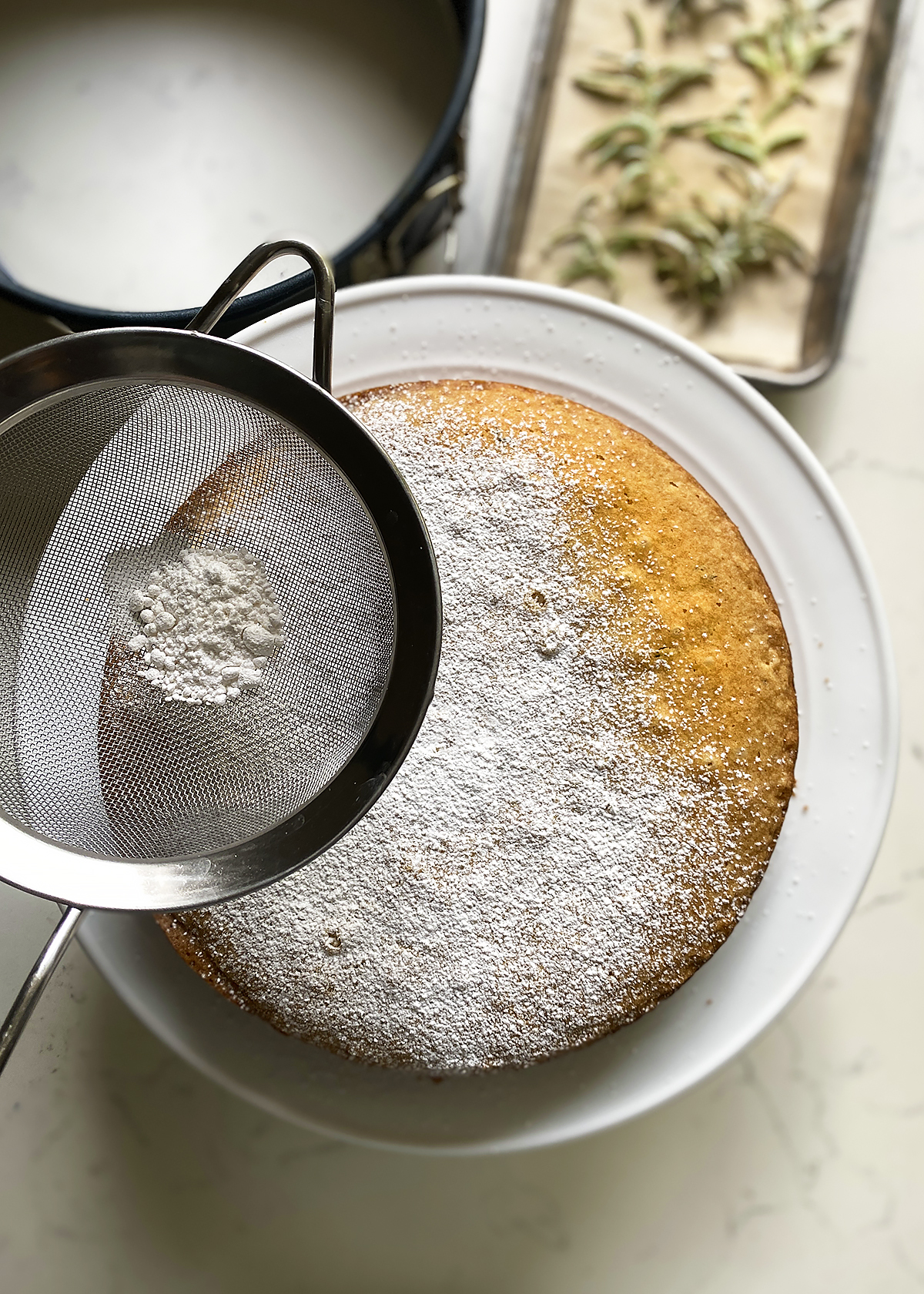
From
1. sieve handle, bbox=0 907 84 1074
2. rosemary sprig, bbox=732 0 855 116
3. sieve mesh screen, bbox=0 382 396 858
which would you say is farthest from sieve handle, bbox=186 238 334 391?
rosemary sprig, bbox=732 0 855 116

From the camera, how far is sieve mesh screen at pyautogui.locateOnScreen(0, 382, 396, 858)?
3.16 ft

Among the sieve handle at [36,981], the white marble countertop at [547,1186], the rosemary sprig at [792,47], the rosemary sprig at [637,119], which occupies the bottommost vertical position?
the white marble countertop at [547,1186]

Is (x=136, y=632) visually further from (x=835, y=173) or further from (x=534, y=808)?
(x=835, y=173)

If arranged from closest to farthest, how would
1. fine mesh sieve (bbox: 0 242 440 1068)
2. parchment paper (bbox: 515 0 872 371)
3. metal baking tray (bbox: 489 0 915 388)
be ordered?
fine mesh sieve (bbox: 0 242 440 1068) < metal baking tray (bbox: 489 0 915 388) < parchment paper (bbox: 515 0 872 371)

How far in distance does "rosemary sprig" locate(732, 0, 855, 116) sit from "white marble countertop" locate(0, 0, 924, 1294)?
4.04 feet

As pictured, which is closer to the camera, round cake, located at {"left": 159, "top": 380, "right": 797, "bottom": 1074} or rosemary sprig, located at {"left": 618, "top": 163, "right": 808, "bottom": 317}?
round cake, located at {"left": 159, "top": 380, "right": 797, "bottom": 1074}

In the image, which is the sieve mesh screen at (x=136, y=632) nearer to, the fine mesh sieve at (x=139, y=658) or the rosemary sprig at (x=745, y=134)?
the fine mesh sieve at (x=139, y=658)

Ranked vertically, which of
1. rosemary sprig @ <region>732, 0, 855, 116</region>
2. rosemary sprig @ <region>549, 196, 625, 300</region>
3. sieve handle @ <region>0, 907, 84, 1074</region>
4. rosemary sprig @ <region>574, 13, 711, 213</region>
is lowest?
Result: sieve handle @ <region>0, 907, 84, 1074</region>

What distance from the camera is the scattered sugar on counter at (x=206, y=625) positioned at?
0.94m

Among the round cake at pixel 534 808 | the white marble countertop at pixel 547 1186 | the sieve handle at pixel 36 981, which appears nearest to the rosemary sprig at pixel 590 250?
the round cake at pixel 534 808

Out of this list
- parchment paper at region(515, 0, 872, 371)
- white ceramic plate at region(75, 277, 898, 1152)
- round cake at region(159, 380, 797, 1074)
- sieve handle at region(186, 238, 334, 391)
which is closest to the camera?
sieve handle at region(186, 238, 334, 391)

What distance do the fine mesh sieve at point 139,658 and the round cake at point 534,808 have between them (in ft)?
0.40

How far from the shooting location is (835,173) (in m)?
1.62

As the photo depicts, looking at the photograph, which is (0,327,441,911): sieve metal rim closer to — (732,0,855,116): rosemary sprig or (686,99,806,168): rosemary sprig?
(686,99,806,168): rosemary sprig
